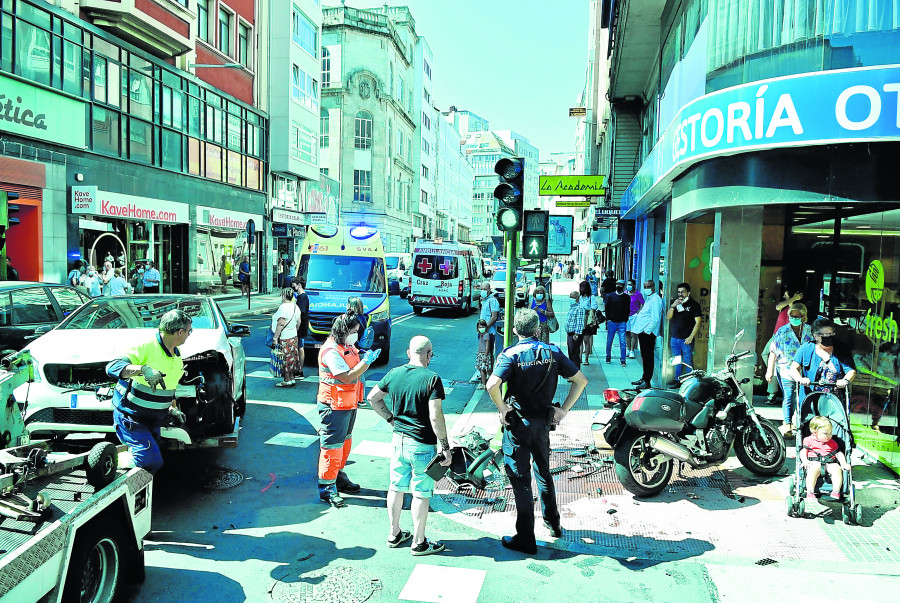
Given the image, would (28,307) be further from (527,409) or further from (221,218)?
(221,218)

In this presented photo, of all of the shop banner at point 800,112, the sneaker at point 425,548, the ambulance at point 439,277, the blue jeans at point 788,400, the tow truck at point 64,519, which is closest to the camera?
the tow truck at point 64,519

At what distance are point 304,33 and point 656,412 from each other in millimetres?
35981

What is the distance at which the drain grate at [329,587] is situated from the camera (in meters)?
→ 4.17

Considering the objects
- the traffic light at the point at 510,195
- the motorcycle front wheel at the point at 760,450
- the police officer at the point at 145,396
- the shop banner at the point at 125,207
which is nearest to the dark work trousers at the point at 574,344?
the traffic light at the point at 510,195

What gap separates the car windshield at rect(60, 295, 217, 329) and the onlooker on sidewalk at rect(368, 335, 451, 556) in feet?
11.5

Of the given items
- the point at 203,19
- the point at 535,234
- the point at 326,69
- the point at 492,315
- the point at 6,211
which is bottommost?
the point at 492,315

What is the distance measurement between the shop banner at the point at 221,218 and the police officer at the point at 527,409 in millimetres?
24418

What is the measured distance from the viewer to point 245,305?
84.2 ft

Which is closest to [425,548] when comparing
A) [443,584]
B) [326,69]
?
[443,584]

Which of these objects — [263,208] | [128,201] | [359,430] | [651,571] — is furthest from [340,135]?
[651,571]

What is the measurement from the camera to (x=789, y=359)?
7.81 m

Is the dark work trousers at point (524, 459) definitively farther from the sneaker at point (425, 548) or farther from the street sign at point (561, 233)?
the street sign at point (561, 233)

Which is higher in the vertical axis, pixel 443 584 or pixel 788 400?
pixel 788 400

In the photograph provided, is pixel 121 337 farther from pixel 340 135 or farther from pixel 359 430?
→ pixel 340 135
